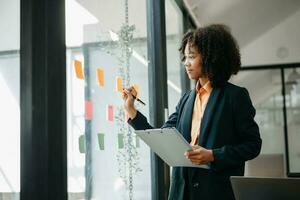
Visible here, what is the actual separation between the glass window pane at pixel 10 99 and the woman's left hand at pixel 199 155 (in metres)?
0.59

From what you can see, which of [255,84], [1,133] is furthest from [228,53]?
[255,84]

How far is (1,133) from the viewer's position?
3.98 feet

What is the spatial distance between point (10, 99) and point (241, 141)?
86cm

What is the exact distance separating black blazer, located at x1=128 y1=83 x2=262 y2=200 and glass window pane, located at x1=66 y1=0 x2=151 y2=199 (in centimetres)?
41

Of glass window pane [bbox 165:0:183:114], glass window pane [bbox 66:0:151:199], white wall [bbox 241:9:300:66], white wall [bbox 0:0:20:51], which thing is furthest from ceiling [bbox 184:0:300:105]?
white wall [bbox 0:0:20:51]

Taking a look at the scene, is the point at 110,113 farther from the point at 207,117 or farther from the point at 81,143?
the point at 207,117

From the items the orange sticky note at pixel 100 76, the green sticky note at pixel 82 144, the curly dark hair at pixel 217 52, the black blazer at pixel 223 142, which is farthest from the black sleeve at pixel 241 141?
the orange sticky note at pixel 100 76

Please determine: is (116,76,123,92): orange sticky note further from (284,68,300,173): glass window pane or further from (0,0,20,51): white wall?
(284,68,300,173): glass window pane

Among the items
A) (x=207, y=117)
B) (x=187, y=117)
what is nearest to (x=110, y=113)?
(x=187, y=117)

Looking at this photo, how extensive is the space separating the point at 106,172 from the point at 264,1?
373cm

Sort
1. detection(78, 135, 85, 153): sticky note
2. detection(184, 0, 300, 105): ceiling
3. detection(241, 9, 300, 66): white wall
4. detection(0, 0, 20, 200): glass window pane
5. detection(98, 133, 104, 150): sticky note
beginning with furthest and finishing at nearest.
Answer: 1. detection(241, 9, 300, 66): white wall
2. detection(184, 0, 300, 105): ceiling
3. detection(98, 133, 104, 150): sticky note
4. detection(78, 135, 85, 153): sticky note
5. detection(0, 0, 20, 200): glass window pane

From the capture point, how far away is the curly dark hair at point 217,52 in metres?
1.62

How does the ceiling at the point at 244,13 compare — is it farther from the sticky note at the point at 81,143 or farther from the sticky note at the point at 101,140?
the sticky note at the point at 81,143

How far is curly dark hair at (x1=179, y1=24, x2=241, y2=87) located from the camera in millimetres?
1621
